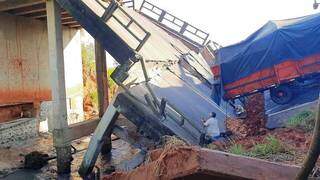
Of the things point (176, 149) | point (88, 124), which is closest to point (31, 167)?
point (88, 124)

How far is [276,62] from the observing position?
1335 cm

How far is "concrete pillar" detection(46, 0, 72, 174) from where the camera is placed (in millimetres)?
12516

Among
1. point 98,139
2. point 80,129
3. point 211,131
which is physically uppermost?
Result: point 80,129

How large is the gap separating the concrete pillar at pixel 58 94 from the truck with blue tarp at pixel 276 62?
5.65 metres

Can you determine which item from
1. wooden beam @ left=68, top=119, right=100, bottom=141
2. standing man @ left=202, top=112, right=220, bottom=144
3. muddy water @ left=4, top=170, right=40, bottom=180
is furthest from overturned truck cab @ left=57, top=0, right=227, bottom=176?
muddy water @ left=4, top=170, right=40, bottom=180

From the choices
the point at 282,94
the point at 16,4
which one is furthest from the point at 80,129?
the point at 282,94

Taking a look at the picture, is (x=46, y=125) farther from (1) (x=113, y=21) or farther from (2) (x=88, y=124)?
(1) (x=113, y=21)

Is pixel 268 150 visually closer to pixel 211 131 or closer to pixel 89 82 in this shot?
pixel 211 131

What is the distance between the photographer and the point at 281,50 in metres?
13.3

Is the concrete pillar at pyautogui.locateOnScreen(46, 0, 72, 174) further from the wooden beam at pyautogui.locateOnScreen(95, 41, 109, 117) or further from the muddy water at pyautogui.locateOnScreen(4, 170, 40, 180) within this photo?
the wooden beam at pyautogui.locateOnScreen(95, 41, 109, 117)

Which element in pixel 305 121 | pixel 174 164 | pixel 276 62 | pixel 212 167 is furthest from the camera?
pixel 276 62

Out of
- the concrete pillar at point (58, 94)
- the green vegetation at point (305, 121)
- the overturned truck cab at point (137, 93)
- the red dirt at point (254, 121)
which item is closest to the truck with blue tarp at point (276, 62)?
the overturned truck cab at point (137, 93)

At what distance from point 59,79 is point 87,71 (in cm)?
1270

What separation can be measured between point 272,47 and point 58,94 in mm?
7156
